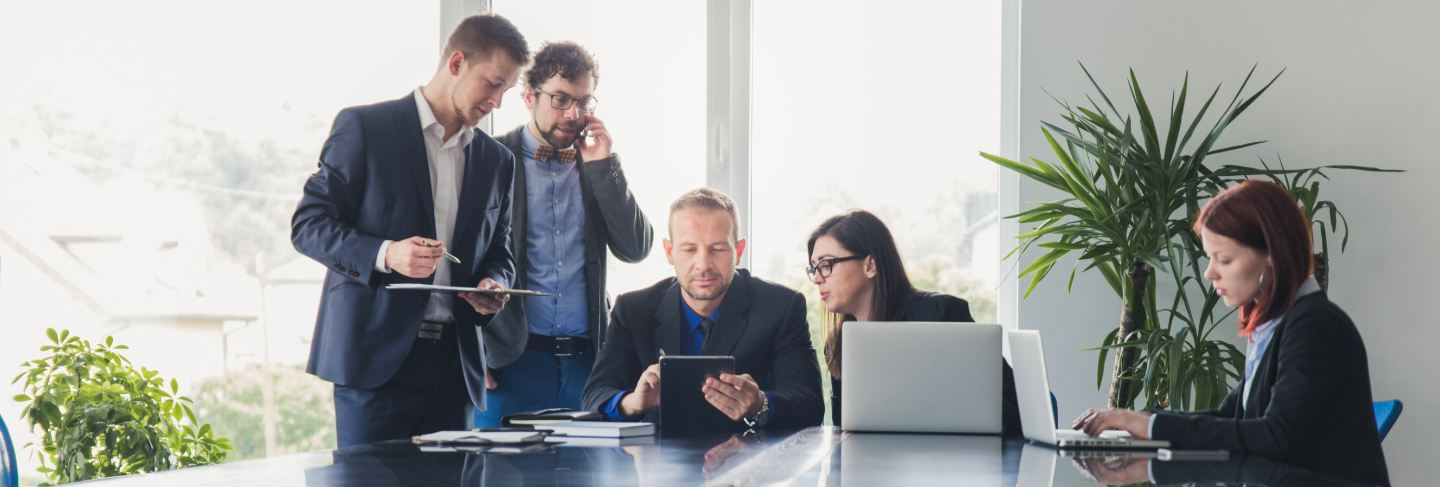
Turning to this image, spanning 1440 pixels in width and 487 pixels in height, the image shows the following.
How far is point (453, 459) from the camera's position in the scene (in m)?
2.12

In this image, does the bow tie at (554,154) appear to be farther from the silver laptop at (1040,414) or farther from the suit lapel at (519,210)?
the silver laptop at (1040,414)

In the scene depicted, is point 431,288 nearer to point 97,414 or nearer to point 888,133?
point 97,414

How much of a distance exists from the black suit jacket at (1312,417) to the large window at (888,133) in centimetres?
231

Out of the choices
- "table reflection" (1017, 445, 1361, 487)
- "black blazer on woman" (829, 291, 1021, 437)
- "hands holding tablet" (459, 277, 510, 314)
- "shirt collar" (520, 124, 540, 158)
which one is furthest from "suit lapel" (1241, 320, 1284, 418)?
"shirt collar" (520, 124, 540, 158)

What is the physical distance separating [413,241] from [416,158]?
0.36m

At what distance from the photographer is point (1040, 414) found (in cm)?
242

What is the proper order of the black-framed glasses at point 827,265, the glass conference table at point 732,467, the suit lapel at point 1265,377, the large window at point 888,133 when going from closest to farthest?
the glass conference table at point 732,467
the suit lapel at point 1265,377
the black-framed glasses at point 827,265
the large window at point 888,133

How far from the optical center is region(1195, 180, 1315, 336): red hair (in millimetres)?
2482

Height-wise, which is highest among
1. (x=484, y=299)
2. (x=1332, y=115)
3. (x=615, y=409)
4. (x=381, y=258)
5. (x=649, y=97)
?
(x=649, y=97)

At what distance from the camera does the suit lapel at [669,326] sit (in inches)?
134

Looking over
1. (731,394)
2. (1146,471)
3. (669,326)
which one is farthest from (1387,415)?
(669,326)

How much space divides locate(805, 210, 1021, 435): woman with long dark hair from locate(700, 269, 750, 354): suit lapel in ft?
0.86

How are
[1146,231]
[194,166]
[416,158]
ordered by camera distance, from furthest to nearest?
[194,166] → [1146,231] → [416,158]

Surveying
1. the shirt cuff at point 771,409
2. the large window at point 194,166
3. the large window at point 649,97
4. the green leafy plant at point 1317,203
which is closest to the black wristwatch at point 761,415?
the shirt cuff at point 771,409
